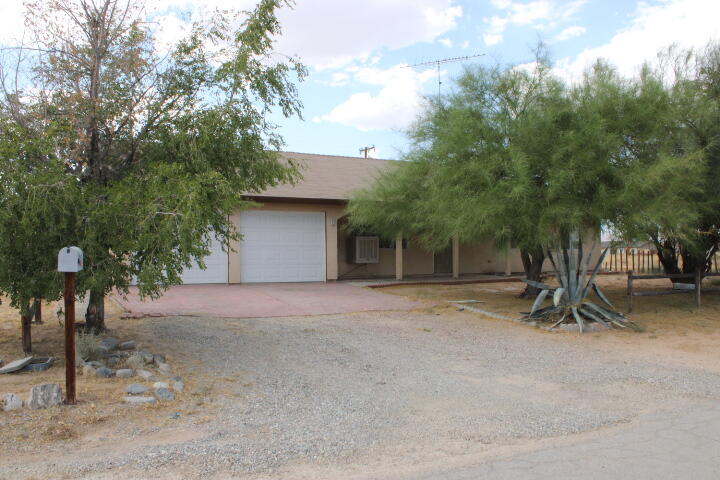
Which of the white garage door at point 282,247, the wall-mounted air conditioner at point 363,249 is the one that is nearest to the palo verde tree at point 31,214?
the white garage door at point 282,247

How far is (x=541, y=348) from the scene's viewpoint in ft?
30.2

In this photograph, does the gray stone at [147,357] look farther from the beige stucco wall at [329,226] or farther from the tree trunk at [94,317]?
Answer: the beige stucco wall at [329,226]

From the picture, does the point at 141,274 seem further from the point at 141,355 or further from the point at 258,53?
the point at 258,53

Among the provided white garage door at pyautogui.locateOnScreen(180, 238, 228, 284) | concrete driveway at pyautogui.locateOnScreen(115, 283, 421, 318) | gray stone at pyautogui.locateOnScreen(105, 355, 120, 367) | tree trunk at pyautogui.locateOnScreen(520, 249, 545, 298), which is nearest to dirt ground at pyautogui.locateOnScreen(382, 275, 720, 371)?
tree trunk at pyautogui.locateOnScreen(520, 249, 545, 298)

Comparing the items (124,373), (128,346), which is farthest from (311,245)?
(124,373)

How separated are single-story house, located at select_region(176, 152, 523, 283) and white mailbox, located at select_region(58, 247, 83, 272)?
1080 centimetres

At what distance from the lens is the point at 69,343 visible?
18.9ft

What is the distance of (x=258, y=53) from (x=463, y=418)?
19.2ft

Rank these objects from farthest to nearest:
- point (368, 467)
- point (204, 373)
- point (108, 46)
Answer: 1. point (108, 46)
2. point (204, 373)
3. point (368, 467)

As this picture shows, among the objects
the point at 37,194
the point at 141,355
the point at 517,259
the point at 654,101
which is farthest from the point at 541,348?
the point at 517,259

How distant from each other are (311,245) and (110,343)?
1155 cm

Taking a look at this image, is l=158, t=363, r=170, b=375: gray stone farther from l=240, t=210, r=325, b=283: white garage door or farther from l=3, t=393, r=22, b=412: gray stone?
l=240, t=210, r=325, b=283: white garage door

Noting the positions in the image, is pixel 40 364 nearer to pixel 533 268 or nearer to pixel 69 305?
pixel 69 305

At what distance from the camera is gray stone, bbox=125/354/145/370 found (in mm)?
7160
